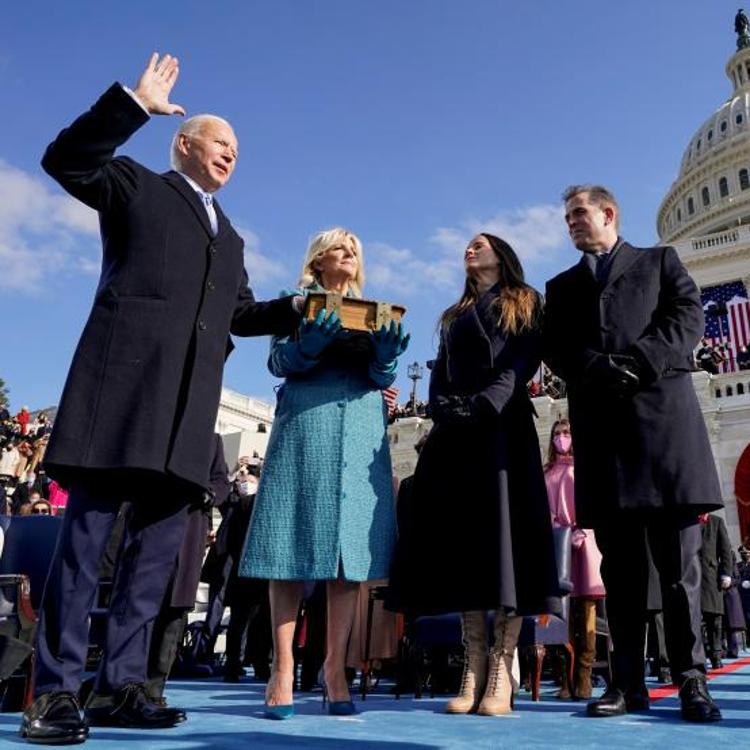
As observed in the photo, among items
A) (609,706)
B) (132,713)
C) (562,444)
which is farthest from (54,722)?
(562,444)

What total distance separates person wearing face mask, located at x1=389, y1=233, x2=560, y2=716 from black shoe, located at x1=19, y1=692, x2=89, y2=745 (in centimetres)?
157

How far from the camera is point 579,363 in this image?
3.53m

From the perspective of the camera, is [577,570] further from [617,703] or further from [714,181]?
[714,181]

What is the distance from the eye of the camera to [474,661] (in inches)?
139

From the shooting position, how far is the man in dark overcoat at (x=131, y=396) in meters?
2.55

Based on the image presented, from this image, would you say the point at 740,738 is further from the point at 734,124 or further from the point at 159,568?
the point at 734,124

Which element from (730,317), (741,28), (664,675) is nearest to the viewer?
(664,675)

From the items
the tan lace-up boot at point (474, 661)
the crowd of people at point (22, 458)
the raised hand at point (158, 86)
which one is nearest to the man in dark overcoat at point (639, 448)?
the tan lace-up boot at point (474, 661)

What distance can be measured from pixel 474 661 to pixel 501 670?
18cm

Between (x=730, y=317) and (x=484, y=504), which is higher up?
(x=730, y=317)

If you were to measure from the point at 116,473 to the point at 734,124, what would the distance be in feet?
241

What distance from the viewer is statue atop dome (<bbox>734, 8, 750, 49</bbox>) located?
7654 cm

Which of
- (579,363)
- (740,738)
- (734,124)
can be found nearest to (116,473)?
(579,363)

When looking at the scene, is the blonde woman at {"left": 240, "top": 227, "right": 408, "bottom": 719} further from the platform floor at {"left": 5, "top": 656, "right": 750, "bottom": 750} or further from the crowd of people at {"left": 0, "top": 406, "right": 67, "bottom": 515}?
the crowd of people at {"left": 0, "top": 406, "right": 67, "bottom": 515}
